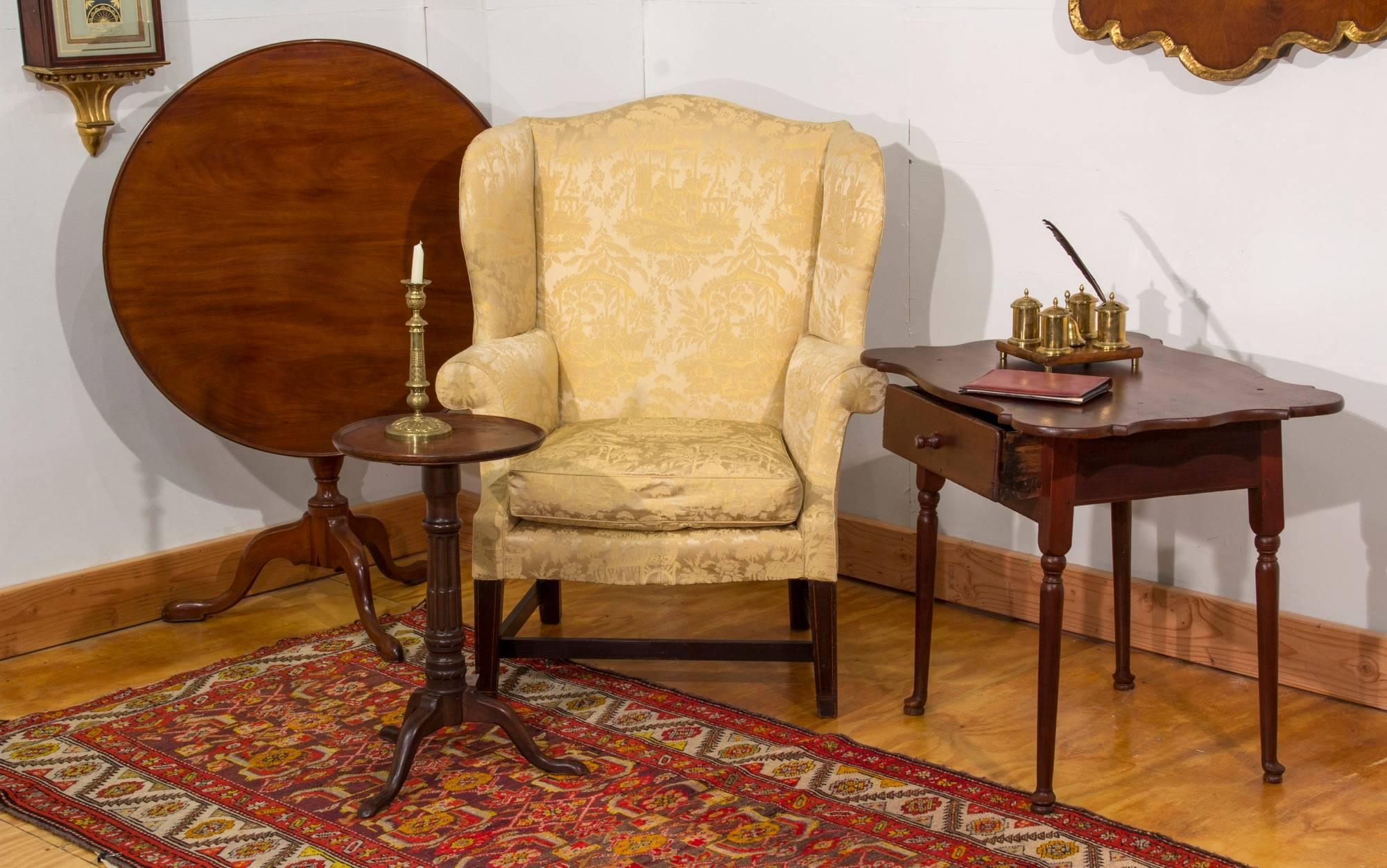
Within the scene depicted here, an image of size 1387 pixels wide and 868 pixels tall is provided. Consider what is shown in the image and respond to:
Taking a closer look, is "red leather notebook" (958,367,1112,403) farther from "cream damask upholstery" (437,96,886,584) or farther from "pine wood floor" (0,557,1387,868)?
"pine wood floor" (0,557,1387,868)

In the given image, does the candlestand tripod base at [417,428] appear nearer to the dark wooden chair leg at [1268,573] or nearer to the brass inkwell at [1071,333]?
the brass inkwell at [1071,333]

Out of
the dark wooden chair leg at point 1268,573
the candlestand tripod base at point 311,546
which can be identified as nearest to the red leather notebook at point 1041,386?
the dark wooden chair leg at point 1268,573

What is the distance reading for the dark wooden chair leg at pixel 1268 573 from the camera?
239 cm

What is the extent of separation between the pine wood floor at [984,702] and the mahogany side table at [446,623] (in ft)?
1.61

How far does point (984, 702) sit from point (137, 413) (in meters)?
2.04

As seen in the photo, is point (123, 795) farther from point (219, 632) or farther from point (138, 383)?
point (138, 383)

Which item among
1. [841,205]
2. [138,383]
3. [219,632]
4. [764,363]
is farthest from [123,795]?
[841,205]

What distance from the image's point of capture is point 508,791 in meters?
2.52

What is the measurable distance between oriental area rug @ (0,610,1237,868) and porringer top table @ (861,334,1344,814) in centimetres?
22

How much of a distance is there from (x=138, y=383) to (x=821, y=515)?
1700 millimetres

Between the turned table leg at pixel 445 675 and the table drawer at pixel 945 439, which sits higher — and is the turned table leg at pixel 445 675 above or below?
below

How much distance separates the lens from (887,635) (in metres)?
3.29

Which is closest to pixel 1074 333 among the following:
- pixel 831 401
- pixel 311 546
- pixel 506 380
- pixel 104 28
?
pixel 831 401

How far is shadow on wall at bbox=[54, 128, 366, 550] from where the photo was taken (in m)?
3.27
